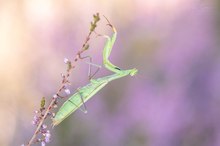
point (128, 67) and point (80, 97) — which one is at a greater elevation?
point (128, 67)

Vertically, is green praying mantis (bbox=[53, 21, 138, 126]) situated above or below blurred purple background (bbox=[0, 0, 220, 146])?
below

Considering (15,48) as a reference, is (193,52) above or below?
below

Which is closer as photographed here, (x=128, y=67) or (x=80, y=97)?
(x=80, y=97)

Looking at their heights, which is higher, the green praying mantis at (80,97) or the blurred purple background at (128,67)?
the blurred purple background at (128,67)

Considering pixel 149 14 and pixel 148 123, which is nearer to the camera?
pixel 148 123

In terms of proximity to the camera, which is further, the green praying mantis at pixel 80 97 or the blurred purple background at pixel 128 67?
the blurred purple background at pixel 128 67

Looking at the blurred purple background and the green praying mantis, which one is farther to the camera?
the blurred purple background

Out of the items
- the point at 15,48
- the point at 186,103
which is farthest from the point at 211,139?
the point at 15,48

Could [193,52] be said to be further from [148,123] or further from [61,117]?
[61,117]
